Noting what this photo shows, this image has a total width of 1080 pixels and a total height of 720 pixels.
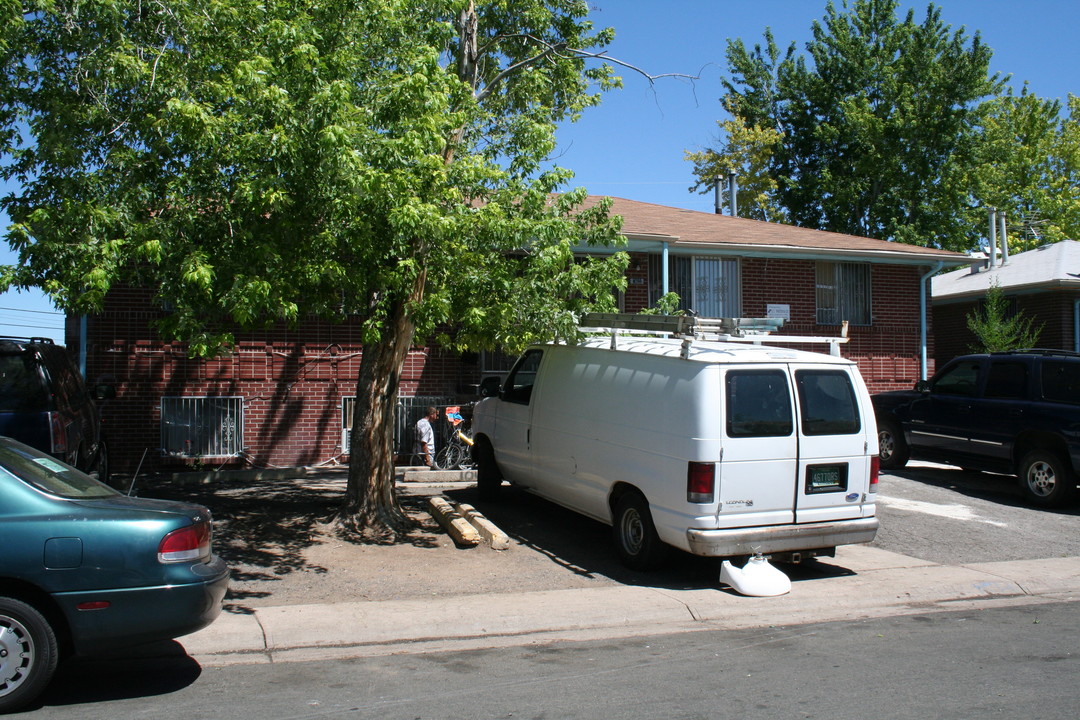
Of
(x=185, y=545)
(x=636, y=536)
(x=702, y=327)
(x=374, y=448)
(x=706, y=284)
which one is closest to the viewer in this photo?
(x=185, y=545)

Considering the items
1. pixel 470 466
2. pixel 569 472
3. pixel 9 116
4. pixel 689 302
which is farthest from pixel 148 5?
pixel 689 302

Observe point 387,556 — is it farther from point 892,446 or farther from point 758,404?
point 892,446

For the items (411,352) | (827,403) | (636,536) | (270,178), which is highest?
(270,178)

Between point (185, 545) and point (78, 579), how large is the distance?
0.58 metres

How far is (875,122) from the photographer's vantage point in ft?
106

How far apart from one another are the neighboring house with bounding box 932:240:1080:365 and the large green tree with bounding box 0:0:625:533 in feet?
50.0

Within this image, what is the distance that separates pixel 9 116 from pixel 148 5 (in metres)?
1.63

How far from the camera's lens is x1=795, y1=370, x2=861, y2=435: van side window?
26.8ft

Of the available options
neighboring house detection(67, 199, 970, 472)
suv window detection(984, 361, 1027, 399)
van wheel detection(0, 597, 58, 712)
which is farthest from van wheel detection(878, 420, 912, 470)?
van wheel detection(0, 597, 58, 712)

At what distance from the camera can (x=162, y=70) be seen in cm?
835

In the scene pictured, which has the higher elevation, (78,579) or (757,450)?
(757,450)

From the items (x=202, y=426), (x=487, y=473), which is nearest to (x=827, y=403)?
(x=487, y=473)

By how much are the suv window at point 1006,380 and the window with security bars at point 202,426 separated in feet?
37.2

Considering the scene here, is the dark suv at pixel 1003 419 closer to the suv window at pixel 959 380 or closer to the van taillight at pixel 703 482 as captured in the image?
the suv window at pixel 959 380
